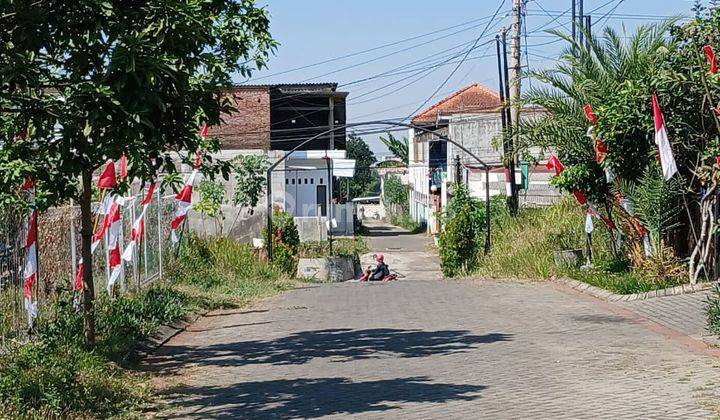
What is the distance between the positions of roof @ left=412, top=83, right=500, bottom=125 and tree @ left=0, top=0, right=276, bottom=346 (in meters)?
50.6

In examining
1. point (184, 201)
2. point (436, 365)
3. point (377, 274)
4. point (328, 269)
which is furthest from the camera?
point (328, 269)

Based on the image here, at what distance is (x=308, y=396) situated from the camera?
31.3ft

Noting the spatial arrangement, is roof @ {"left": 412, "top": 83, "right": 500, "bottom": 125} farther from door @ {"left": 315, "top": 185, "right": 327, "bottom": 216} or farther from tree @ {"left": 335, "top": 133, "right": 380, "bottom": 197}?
tree @ {"left": 335, "top": 133, "right": 380, "bottom": 197}

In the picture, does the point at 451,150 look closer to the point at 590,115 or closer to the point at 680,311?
the point at 590,115

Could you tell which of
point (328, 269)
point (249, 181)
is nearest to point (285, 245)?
point (328, 269)

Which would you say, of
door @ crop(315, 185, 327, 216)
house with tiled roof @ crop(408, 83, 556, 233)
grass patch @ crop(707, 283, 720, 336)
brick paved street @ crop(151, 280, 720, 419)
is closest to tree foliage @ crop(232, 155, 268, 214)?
house with tiled roof @ crop(408, 83, 556, 233)

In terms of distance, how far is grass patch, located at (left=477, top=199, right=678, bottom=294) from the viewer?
807 inches

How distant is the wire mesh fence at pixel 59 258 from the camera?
34.6 feet

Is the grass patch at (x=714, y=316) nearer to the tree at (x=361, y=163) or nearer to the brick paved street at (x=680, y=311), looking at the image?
the brick paved street at (x=680, y=311)

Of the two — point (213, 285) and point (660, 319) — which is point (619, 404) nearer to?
point (660, 319)

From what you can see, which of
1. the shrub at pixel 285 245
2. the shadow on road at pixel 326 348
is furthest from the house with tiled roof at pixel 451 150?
the shadow on road at pixel 326 348

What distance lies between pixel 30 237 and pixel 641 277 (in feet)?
37.1

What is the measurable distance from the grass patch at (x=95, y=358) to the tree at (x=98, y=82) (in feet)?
5.72

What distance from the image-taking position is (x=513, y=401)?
356 inches
